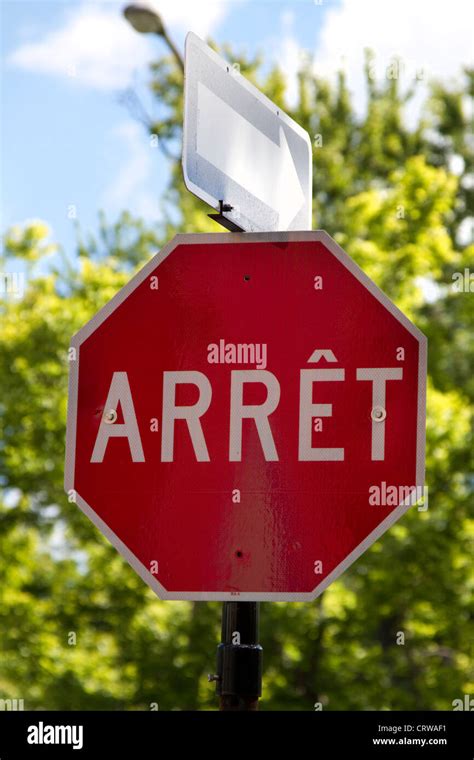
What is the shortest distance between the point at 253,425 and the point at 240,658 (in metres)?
0.47

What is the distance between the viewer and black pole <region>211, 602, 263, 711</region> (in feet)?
7.55

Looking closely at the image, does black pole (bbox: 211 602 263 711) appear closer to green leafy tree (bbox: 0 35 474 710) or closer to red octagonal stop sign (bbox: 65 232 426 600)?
red octagonal stop sign (bbox: 65 232 426 600)

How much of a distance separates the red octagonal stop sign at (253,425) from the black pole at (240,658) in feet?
0.36

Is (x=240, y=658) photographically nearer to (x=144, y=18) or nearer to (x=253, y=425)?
(x=253, y=425)

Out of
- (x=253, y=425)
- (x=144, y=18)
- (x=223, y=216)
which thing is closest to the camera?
(x=253, y=425)

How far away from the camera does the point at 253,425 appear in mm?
2250

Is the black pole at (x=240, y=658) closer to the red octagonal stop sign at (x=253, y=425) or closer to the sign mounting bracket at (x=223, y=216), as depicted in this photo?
the red octagonal stop sign at (x=253, y=425)

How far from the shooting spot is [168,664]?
36.3 feet

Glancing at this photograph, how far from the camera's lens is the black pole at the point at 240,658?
2301 mm

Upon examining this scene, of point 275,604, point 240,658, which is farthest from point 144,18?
A: point 240,658

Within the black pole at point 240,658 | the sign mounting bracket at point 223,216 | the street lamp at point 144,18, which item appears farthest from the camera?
the street lamp at point 144,18

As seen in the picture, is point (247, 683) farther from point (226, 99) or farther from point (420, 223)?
point (420, 223)

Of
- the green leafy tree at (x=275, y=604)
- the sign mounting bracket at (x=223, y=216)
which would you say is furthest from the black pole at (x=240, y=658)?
the green leafy tree at (x=275, y=604)
